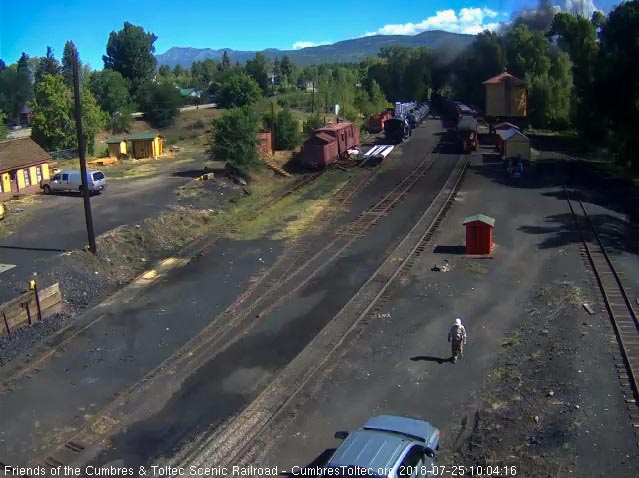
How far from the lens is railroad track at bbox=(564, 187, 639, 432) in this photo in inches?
516

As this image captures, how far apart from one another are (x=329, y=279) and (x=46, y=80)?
120 feet

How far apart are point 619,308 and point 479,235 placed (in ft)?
20.3

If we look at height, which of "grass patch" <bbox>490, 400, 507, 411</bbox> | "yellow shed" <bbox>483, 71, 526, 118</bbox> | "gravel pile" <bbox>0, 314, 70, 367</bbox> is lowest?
"grass patch" <bbox>490, 400, 507, 411</bbox>

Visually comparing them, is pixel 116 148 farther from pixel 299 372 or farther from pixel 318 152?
pixel 299 372

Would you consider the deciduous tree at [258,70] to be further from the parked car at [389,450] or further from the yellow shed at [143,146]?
the parked car at [389,450]

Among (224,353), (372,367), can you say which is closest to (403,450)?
(372,367)

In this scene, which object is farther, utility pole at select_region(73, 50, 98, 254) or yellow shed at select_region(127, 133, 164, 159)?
yellow shed at select_region(127, 133, 164, 159)

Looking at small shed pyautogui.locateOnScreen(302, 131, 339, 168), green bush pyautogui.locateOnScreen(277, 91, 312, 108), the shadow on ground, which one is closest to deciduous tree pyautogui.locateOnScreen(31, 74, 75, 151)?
small shed pyautogui.locateOnScreen(302, 131, 339, 168)

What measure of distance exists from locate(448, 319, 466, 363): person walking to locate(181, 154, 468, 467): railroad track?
287 cm

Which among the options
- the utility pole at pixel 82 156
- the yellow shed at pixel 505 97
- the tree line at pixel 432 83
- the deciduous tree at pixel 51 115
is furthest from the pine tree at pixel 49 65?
the utility pole at pixel 82 156

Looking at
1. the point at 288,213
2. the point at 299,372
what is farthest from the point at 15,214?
the point at 299,372

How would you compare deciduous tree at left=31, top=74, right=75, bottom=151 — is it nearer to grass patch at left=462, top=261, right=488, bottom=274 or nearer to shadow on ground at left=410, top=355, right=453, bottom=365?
grass patch at left=462, top=261, right=488, bottom=274

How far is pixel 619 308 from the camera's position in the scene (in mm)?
17438

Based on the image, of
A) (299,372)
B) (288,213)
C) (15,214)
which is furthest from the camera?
(288,213)
